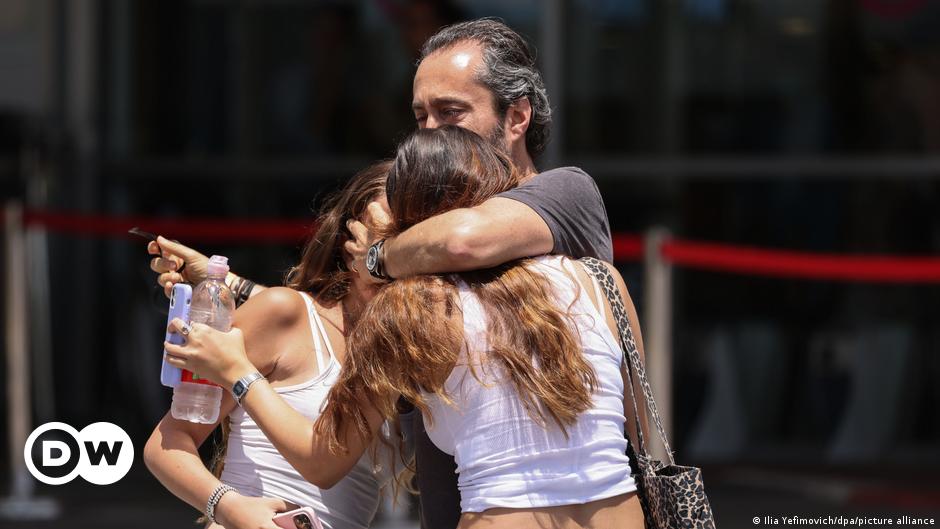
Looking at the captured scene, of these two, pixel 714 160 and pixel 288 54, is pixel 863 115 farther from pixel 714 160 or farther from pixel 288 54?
pixel 288 54

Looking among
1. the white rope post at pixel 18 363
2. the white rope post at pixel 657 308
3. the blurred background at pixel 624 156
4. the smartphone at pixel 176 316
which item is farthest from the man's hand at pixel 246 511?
the blurred background at pixel 624 156

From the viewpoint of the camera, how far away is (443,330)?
7.01 ft

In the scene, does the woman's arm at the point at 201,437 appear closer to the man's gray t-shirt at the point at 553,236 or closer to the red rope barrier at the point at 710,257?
the man's gray t-shirt at the point at 553,236

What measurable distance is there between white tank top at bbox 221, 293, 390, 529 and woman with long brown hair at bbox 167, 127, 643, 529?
0.54 ft

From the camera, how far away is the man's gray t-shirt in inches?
90.9

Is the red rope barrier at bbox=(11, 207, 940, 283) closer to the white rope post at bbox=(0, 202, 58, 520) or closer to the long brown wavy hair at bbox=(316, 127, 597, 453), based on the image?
the white rope post at bbox=(0, 202, 58, 520)

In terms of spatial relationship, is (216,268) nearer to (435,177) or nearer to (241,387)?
(241,387)

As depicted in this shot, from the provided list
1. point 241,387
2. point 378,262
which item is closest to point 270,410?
point 241,387

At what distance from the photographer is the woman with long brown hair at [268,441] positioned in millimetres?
2410

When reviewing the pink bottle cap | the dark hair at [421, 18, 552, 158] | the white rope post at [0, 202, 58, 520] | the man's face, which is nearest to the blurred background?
the white rope post at [0, 202, 58, 520]

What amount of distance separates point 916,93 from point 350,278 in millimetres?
6403

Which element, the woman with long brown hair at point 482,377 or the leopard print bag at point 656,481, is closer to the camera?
the woman with long brown hair at point 482,377

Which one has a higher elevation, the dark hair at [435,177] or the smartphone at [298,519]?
the dark hair at [435,177]

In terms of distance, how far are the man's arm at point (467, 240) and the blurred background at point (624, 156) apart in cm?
543
